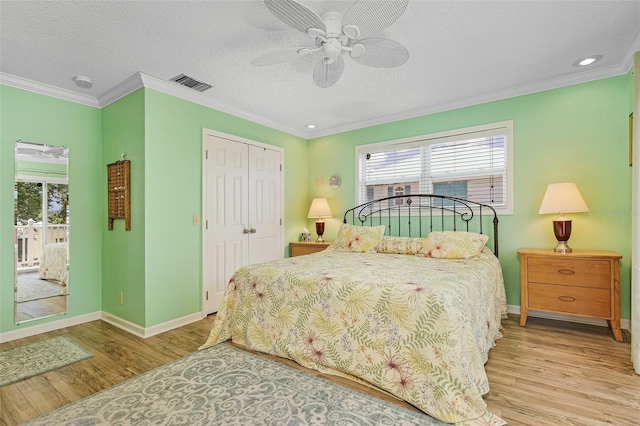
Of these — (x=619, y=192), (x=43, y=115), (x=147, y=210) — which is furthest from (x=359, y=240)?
(x=43, y=115)

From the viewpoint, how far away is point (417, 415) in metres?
1.73

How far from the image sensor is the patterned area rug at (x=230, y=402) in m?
1.71

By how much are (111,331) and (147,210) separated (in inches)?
51.5

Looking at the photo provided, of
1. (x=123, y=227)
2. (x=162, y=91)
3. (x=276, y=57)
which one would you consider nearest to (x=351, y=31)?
(x=276, y=57)

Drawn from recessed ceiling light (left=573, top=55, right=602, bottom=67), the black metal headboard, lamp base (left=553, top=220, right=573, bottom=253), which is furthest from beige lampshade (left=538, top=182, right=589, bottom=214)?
recessed ceiling light (left=573, top=55, right=602, bottom=67)

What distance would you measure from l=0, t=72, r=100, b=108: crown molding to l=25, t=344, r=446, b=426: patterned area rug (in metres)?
2.98

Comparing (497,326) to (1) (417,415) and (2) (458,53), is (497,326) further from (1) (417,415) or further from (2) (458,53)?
(2) (458,53)

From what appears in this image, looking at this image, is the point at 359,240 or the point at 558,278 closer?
the point at 558,278

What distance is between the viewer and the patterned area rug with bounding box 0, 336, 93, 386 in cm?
231

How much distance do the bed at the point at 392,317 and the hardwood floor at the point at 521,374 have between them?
6.3 inches

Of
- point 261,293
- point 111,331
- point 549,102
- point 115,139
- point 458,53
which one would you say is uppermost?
point 458,53

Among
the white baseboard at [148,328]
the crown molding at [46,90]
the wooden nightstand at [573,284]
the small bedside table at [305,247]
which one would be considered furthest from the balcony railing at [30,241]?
the wooden nightstand at [573,284]

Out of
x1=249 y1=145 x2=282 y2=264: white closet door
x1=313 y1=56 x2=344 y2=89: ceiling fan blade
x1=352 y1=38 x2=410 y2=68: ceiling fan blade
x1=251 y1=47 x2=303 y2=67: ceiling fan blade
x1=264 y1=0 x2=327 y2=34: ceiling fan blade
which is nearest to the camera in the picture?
x1=264 y1=0 x2=327 y2=34: ceiling fan blade

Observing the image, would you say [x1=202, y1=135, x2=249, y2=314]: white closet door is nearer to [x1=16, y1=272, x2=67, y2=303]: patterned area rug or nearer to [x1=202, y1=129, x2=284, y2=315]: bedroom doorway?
[x1=202, y1=129, x2=284, y2=315]: bedroom doorway
